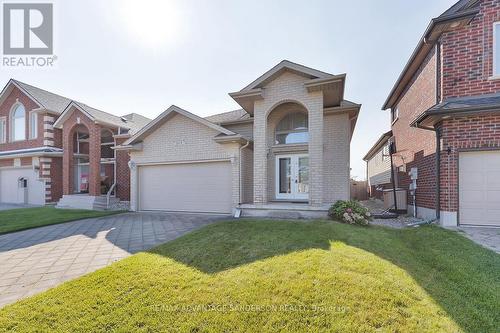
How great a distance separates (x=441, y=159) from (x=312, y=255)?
5.88 meters

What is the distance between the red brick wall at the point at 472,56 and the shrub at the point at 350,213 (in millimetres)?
4438

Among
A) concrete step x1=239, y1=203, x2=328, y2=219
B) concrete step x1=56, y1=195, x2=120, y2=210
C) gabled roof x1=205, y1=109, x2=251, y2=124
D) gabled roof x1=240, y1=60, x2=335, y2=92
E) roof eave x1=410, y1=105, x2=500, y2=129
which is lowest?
concrete step x1=56, y1=195, x2=120, y2=210

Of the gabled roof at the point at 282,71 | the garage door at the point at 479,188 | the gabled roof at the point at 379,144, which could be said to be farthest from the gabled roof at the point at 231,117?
the gabled roof at the point at 379,144

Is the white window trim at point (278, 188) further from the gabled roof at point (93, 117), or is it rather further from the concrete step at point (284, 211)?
the gabled roof at point (93, 117)

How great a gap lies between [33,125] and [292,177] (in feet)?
56.4

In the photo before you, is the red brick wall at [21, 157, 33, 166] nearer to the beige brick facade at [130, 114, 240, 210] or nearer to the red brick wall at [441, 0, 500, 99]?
the beige brick facade at [130, 114, 240, 210]

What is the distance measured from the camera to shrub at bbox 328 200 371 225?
7199 mm

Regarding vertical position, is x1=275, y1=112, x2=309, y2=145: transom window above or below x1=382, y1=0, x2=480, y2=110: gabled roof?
below

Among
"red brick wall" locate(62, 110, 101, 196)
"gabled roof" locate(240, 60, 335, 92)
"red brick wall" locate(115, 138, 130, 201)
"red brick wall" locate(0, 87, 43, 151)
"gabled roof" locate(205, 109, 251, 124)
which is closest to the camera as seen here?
"gabled roof" locate(240, 60, 335, 92)

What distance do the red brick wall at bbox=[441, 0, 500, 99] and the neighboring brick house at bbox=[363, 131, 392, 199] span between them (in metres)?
6.85

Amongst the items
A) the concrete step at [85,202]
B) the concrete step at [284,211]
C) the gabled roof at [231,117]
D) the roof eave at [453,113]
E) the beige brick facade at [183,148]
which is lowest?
the concrete step at [85,202]

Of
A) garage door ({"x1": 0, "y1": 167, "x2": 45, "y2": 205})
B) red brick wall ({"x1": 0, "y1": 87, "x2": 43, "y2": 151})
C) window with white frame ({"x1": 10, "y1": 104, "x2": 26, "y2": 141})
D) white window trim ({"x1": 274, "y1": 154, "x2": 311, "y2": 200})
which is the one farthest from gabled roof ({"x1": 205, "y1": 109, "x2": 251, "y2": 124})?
window with white frame ({"x1": 10, "y1": 104, "x2": 26, "y2": 141})

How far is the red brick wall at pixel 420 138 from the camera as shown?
8.17m

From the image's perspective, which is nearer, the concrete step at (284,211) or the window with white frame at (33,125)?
the concrete step at (284,211)
